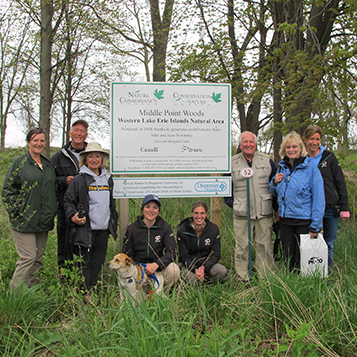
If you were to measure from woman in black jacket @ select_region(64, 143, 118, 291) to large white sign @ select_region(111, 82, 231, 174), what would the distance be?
42 centimetres

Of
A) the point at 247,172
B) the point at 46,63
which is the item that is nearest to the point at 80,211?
the point at 247,172

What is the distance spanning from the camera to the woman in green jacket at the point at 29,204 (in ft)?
12.2

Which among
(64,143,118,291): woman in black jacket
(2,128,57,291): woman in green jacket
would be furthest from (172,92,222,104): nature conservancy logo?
(2,128,57,291): woman in green jacket

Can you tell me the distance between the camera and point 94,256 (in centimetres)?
410

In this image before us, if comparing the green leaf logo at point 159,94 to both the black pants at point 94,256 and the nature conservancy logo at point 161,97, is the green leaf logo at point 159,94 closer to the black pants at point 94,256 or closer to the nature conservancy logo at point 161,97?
the nature conservancy logo at point 161,97

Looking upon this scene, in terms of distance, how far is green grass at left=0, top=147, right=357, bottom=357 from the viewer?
2.43 m

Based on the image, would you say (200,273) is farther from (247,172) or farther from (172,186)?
(247,172)

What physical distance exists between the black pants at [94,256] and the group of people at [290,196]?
177 centimetres

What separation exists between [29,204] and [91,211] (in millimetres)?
669

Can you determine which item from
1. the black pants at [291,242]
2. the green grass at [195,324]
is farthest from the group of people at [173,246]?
the black pants at [291,242]

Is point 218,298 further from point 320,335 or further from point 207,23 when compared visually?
point 207,23

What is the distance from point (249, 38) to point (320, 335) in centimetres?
875

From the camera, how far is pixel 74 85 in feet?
52.0

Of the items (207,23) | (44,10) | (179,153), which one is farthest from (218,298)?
(44,10)
